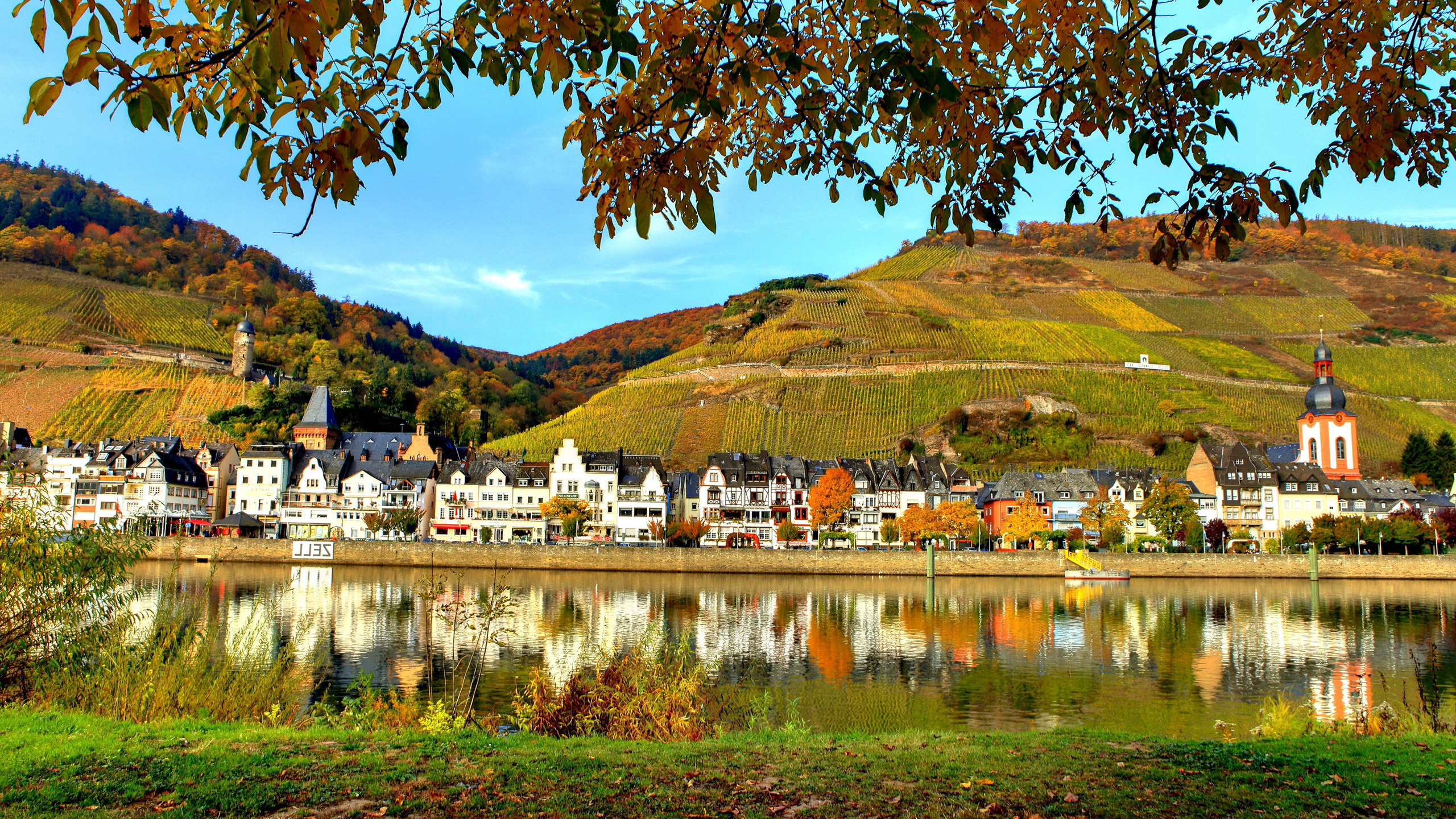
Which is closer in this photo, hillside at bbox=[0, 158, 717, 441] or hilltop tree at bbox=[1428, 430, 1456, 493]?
hilltop tree at bbox=[1428, 430, 1456, 493]

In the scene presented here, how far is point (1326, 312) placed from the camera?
420 feet

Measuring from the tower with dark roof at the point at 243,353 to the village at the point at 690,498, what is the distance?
35307mm

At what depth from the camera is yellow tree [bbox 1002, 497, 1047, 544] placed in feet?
220

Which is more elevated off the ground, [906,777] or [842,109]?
[842,109]

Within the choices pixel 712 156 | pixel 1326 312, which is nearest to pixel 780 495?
pixel 712 156

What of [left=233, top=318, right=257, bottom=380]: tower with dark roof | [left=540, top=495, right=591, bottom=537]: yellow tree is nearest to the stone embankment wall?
[left=540, top=495, right=591, bottom=537]: yellow tree

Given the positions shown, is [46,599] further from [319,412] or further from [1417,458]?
[1417,458]

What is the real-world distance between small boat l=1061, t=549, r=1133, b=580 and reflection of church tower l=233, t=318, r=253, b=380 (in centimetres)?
9367

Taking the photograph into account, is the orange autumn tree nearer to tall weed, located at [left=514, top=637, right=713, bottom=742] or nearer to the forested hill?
tall weed, located at [left=514, top=637, right=713, bottom=742]

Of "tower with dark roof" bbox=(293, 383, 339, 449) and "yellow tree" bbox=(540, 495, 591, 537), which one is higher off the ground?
"tower with dark roof" bbox=(293, 383, 339, 449)

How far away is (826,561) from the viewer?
58375 mm

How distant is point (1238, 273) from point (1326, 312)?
26011 mm

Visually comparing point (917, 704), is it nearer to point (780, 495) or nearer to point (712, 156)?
point (712, 156)

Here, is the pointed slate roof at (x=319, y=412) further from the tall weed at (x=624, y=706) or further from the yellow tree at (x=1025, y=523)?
the tall weed at (x=624, y=706)
